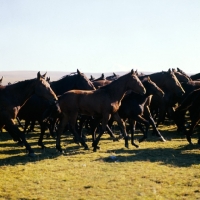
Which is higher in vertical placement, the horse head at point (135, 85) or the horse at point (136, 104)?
the horse head at point (135, 85)

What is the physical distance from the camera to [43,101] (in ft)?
40.6

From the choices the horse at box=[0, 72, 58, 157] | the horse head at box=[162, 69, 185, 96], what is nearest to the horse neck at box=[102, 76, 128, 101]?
the horse at box=[0, 72, 58, 157]

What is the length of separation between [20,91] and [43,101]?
235 centimetres

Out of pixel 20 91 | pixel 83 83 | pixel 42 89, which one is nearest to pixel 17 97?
pixel 20 91

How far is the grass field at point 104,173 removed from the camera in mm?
6548

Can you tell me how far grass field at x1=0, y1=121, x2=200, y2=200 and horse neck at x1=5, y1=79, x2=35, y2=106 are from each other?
1.62 m

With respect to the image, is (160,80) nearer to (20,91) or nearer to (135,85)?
(135,85)

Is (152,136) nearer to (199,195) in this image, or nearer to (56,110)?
(56,110)

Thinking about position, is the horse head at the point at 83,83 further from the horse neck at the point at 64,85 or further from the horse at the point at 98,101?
the horse at the point at 98,101

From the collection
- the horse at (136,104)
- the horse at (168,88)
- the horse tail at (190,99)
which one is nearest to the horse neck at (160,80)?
the horse at (168,88)

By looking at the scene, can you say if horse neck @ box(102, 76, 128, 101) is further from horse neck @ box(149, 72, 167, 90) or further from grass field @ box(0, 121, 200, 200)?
horse neck @ box(149, 72, 167, 90)

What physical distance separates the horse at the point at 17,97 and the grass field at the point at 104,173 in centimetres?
91

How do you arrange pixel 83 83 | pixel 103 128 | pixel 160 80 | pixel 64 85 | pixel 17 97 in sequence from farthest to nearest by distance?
pixel 160 80 → pixel 64 85 → pixel 83 83 → pixel 103 128 → pixel 17 97

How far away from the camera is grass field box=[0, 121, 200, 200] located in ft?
21.5
